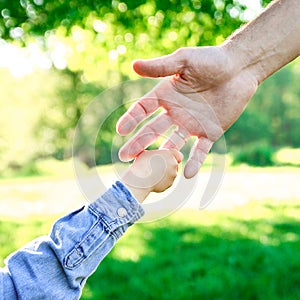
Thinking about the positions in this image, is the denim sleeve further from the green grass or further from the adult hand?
the green grass

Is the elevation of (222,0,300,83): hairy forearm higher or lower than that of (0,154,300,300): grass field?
higher

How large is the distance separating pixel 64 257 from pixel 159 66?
51cm

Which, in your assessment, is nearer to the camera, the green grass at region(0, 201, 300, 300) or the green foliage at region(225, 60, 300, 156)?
the green grass at region(0, 201, 300, 300)

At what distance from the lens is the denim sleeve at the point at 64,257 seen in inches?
37.9

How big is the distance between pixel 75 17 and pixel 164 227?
6.53 feet

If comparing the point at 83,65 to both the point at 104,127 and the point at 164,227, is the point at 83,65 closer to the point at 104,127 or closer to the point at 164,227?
the point at 164,227

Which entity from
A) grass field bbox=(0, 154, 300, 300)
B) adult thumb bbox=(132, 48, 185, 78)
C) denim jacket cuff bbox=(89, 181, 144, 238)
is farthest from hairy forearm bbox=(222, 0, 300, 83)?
denim jacket cuff bbox=(89, 181, 144, 238)

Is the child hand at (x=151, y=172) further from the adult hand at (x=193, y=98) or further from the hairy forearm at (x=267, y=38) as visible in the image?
the hairy forearm at (x=267, y=38)

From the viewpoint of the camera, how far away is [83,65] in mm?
5383

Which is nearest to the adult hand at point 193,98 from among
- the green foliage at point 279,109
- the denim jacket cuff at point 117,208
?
the denim jacket cuff at point 117,208

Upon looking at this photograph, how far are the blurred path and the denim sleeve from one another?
4.47 m

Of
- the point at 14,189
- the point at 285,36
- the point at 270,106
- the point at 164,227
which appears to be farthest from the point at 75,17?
the point at 270,106

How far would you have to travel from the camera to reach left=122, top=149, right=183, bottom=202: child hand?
1071 mm

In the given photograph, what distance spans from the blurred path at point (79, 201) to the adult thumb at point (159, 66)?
4.23 meters
